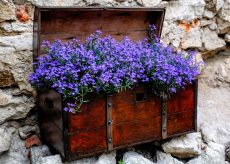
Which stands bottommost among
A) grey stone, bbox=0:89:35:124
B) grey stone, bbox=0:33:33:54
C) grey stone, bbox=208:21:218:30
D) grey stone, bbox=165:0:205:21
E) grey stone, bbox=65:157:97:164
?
grey stone, bbox=65:157:97:164

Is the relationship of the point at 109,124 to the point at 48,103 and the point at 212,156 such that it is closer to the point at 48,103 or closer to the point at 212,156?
the point at 48,103

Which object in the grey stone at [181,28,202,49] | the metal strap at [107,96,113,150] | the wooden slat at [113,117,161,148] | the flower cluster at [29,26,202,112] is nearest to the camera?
the flower cluster at [29,26,202,112]

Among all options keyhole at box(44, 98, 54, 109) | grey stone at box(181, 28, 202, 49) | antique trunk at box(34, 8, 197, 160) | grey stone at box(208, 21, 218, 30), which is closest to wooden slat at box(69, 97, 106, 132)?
antique trunk at box(34, 8, 197, 160)

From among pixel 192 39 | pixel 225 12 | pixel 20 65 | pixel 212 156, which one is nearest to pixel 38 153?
pixel 20 65

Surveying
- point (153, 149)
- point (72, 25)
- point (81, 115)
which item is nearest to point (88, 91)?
point (81, 115)

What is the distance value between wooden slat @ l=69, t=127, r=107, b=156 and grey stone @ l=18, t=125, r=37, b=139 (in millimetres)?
621

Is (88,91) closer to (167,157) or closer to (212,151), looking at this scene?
(167,157)

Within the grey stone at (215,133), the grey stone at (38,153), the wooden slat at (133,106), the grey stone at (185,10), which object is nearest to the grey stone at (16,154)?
the grey stone at (38,153)

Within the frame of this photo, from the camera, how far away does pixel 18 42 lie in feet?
8.95

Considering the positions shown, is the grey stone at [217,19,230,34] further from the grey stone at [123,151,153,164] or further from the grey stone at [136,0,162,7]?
the grey stone at [123,151,153,164]

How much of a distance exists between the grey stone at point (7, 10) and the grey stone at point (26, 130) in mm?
840

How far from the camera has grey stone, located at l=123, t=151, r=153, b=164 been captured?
275 cm

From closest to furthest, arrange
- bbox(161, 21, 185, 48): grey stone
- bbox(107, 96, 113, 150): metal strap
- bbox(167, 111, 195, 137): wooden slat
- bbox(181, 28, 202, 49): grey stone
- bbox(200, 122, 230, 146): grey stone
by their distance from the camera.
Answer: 1. bbox(107, 96, 113, 150): metal strap
2. bbox(167, 111, 195, 137): wooden slat
3. bbox(200, 122, 230, 146): grey stone
4. bbox(161, 21, 185, 48): grey stone
5. bbox(181, 28, 202, 49): grey stone

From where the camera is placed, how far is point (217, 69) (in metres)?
4.04
